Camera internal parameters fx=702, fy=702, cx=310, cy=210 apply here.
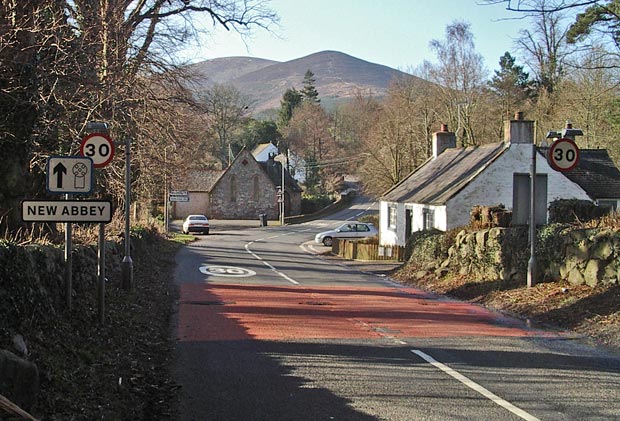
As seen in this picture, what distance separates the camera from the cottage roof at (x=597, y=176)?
1379 inches

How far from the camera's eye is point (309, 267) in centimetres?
3150

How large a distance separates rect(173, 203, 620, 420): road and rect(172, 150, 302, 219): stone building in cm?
6806

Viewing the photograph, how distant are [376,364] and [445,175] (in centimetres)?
2927

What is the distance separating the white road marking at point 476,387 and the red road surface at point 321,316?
2.01 metres

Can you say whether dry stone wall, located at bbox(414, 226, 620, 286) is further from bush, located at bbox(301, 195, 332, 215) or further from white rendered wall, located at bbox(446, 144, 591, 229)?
bush, located at bbox(301, 195, 332, 215)

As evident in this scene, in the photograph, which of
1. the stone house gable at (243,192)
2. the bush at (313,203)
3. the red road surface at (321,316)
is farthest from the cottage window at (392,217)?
the bush at (313,203)

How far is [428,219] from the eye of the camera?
117 ft

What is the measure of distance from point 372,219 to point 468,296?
50947 mm

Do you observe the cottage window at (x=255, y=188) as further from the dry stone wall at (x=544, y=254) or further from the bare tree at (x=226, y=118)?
the dry stone wall at (x=544, y=254)

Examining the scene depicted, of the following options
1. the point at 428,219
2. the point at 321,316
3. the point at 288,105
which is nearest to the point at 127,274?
the point at 321,316

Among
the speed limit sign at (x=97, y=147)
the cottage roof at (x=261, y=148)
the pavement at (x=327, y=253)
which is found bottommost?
the pavement at (x=327, y=253)

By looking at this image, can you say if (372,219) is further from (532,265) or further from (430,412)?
(430,412)

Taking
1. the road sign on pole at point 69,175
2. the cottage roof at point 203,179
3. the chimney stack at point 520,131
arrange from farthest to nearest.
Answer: the cottage roof at point 203,179, the chimney stack at point 520,131, the road sign on pole at point 69,175

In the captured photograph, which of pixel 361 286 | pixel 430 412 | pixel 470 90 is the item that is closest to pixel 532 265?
pixel 361 286
